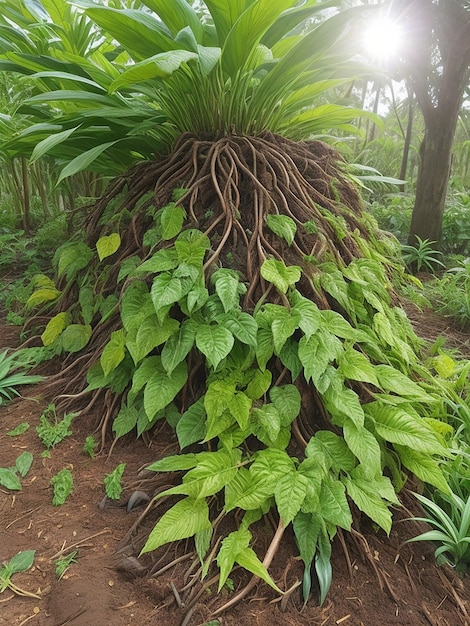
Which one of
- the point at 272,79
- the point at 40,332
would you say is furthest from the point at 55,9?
the point at 40,332

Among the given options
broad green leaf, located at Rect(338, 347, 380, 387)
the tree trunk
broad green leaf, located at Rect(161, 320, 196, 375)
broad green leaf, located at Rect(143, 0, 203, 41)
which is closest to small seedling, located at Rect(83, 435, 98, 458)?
broad green leaf, located at Rect(161, 320, 196, 375)

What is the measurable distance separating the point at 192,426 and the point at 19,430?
67cm

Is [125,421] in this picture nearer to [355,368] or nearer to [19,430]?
[19,430]

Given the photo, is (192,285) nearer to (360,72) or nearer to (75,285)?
(75,285)

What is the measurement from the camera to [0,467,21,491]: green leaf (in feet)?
4.16

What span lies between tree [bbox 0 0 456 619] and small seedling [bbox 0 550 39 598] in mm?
334

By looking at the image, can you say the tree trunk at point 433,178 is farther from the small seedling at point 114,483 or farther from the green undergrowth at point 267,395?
the small seedling at point 114,483

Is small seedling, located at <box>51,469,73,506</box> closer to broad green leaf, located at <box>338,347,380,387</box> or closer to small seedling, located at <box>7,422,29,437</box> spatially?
small seedling, located at <box>7,422,29,437</box>

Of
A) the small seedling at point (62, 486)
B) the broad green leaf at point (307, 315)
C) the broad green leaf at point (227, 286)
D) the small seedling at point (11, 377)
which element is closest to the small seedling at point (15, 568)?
the small seedling at point (62, 486)

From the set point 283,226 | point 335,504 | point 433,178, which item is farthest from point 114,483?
point 433,178

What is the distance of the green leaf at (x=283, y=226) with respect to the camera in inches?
60.5

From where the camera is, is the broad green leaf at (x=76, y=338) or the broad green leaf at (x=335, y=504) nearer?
the broad green leaf at (x=335, y=504)

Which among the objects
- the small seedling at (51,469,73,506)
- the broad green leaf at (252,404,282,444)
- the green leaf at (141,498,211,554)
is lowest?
the small seedling at (51,469,73,506)

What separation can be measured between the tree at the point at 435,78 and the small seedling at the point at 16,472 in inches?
135
